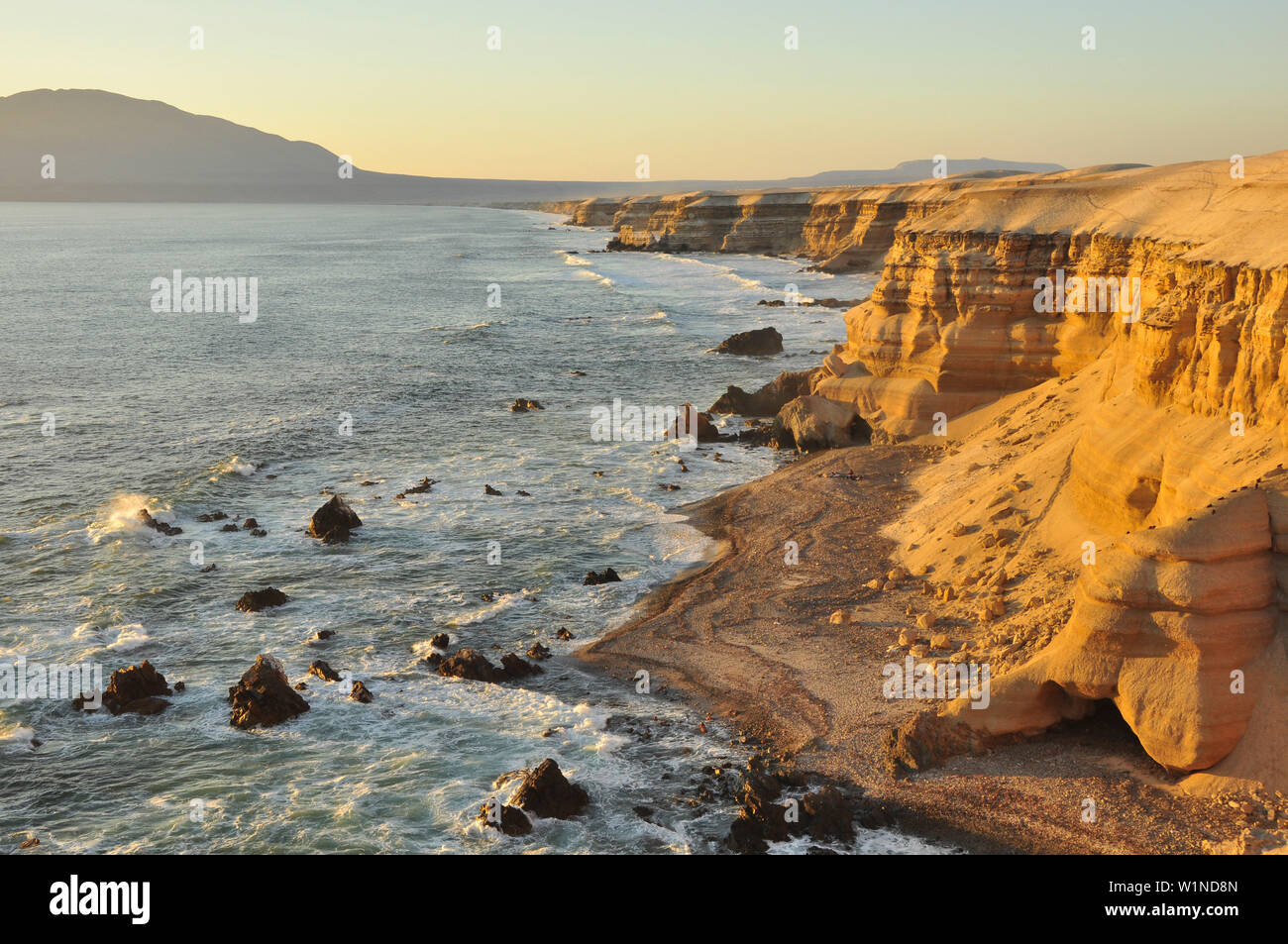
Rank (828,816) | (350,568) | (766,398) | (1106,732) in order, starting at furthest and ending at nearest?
(766,398)
(350,568)
(1106,732)
(828,816)

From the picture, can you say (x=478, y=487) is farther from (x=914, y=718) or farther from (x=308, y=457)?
(x=914, y=718)

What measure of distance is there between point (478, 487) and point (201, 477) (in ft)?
35.0

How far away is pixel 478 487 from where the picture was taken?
37281 millimetres

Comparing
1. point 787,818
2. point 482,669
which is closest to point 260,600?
point 482,669

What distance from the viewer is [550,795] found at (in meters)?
17.2

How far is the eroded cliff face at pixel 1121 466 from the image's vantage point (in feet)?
52.4

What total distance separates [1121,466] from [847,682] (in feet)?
24.0

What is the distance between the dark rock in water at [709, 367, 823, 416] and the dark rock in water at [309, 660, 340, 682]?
28295 millimetres

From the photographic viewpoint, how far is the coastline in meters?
15.8

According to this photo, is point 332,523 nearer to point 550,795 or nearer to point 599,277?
point 550,795

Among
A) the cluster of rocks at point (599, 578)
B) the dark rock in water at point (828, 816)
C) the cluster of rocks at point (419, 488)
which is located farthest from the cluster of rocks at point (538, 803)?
the cluster of rocks at point (419, 488)

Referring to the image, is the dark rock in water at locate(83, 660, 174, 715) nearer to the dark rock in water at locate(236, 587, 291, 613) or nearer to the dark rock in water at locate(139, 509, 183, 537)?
the dark rock in water at locate(236, 587, 291, 613)

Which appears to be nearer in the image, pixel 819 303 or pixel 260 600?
pixel 260 600

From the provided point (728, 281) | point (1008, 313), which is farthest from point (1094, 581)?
point (728, 281)
